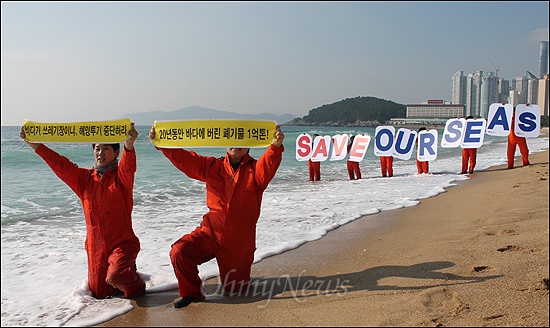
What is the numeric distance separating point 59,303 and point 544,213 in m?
5.39

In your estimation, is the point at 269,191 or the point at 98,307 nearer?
the point at 98,307

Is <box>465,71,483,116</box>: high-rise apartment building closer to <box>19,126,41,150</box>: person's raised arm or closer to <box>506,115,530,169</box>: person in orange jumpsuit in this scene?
<box>506,115,530,169</box>: person in orange jumpsuit

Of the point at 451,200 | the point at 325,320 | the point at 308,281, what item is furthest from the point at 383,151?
the point at 325,320

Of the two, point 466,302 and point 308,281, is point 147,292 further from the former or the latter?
point 466,302

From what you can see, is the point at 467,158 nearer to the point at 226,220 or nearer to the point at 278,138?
the point at 278,138

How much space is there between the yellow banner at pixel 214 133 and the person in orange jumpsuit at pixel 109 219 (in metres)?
0.26

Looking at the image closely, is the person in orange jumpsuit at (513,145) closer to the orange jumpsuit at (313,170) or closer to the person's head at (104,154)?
the orange jumpsuit at (313,170)

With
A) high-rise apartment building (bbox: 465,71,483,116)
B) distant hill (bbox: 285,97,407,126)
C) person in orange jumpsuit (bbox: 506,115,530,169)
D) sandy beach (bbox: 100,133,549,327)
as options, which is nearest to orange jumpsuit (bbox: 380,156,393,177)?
person in orange jumpsuit (bbox: 506,115,530,169)

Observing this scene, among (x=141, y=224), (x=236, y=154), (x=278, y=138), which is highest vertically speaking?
(x=278, y=138)

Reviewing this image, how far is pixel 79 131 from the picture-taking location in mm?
4207

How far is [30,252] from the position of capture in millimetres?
5527

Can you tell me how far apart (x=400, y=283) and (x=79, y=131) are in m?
3.09

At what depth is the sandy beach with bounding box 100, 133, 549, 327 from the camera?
3120 mm

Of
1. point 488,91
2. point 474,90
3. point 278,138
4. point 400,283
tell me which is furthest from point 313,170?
point 474,90
